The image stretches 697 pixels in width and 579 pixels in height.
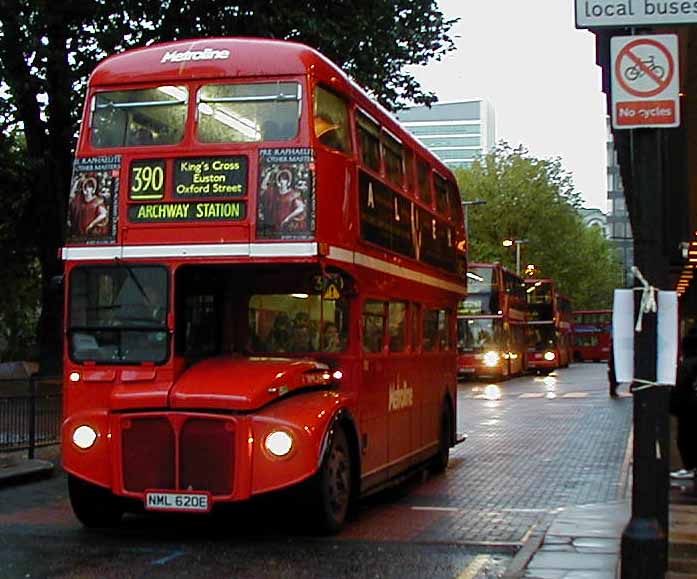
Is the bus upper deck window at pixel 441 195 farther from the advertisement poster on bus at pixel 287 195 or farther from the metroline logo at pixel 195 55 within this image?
the advertisement poster on bus at pixel 287 195

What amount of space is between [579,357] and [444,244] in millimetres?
72355

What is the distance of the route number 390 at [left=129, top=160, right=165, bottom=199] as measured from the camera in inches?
404

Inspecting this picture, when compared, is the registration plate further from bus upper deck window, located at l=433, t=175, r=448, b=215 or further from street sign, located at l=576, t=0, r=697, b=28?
bus upper deck window, located at l=433, t=175, r=448, b=215

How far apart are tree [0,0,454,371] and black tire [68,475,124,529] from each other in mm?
13525

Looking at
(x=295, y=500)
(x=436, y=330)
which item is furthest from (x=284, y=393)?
(x=436, y=330)

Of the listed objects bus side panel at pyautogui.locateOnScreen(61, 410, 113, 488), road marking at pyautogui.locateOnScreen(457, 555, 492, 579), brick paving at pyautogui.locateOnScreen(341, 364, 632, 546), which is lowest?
brick paving at pyautogui.locateOnScreen(341, 364, 632, 546)

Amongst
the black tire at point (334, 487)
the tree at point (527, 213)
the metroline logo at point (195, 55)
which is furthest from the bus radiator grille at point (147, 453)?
the tree at point (527, 213)

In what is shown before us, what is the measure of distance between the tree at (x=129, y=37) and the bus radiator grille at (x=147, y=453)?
1384 cm

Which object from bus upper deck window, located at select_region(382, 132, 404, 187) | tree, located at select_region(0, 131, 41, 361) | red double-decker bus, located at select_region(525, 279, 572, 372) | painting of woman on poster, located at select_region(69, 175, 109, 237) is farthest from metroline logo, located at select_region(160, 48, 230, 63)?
red double-decker bus, located at select_region(525, 279, 572, 372)

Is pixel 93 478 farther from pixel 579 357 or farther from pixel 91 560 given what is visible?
pixel 579 357

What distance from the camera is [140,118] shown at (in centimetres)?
1058

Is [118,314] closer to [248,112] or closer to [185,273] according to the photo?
[185,273]

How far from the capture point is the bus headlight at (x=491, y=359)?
145 feet

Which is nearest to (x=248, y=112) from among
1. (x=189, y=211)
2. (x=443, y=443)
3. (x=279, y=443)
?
(x=189, y=211)
